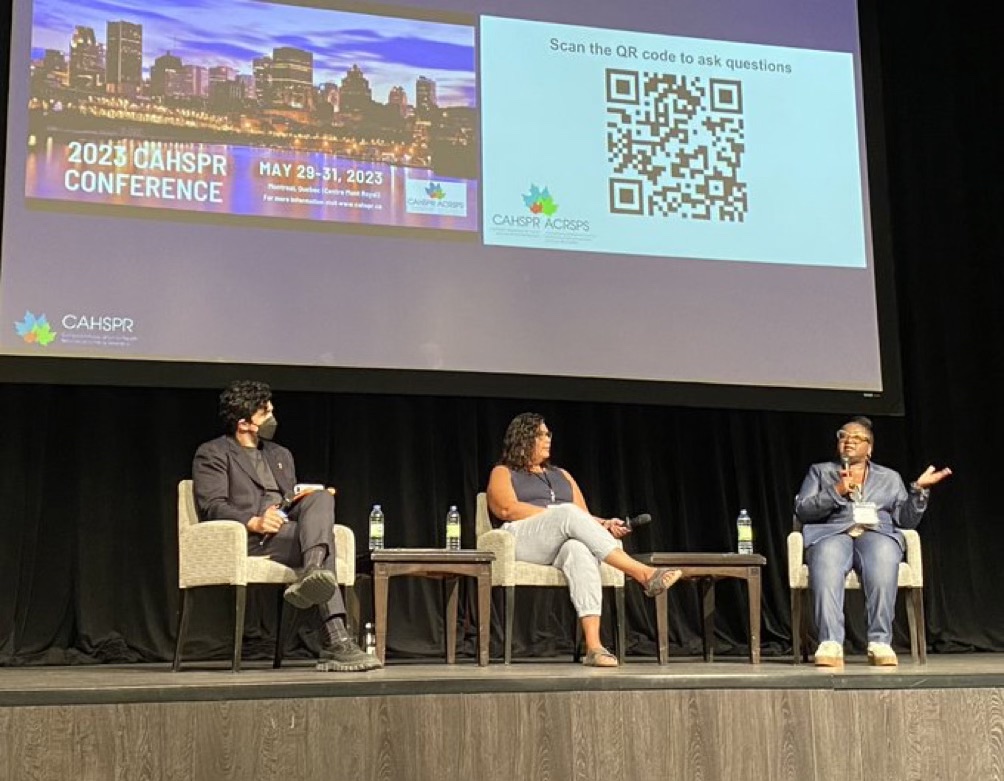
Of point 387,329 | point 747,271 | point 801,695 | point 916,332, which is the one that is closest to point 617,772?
point 801,695

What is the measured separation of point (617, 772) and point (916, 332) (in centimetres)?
340

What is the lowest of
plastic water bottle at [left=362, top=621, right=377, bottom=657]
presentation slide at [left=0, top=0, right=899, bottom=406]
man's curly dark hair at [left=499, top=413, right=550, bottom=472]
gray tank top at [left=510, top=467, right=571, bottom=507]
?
plastic water bottle at [left=362, top=621, right=377, bottom=657]

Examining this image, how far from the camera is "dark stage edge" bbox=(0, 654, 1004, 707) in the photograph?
124 inches

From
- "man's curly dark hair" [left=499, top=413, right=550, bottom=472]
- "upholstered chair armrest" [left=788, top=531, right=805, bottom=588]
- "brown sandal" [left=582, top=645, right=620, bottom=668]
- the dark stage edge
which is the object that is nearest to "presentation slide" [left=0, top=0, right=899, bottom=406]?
"man's curly dark hair" [left=499, top=413, right=550, bottom=472]

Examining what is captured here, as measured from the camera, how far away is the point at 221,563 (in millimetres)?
3932

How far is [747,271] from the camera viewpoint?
207 inches

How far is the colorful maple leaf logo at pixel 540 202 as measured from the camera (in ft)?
16.6

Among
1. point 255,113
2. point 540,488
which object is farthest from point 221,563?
point 255,113

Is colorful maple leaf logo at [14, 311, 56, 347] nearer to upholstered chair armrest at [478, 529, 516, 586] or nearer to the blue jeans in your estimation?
upholstered chair armrest at [478, 529, 516, 586]

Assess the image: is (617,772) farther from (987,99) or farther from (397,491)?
(987,99)

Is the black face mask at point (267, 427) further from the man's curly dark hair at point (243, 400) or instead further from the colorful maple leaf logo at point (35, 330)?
the colorful maple leaf logo at point (35, 330)

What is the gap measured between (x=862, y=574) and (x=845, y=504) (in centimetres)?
25

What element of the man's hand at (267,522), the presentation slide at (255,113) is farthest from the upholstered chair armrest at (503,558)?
the presentation slide at (255,113)

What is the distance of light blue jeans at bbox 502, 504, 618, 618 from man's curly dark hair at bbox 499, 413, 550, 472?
A: 0.26m
